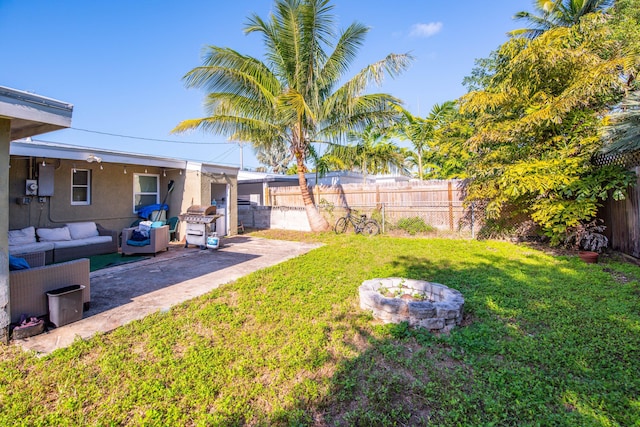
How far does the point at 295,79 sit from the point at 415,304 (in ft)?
27.8

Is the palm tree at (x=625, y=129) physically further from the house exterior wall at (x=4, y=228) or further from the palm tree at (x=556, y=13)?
the house exterior wall at (x=4, y=228)

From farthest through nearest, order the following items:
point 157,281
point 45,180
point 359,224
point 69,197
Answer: point 359,224 < point 69,197 < point 45,180 < point 157,281

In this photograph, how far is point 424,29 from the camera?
416 inches

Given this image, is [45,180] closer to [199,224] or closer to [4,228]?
[199,224]

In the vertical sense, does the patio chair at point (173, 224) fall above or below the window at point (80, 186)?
below

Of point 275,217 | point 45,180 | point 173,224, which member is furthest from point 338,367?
point 275,217

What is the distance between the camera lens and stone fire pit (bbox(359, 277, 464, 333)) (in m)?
3.42

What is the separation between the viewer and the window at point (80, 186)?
7.94m

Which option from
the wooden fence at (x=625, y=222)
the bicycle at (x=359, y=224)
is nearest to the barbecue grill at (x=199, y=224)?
the bicycle at (x=359, y=224)

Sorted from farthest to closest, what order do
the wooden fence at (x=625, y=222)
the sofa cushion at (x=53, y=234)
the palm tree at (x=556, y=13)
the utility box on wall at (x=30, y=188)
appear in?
1. the palm tree at (x=556, y=13)
2. the utility box on wall at (x=30, y=188)
3. the sofa cushion at (x=53, y=234)
4. the wooden fence at (x=625, y=222)

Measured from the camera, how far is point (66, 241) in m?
6.79

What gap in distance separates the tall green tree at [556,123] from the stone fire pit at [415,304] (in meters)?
4.12

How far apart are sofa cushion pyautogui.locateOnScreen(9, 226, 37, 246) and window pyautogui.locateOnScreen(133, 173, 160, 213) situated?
108 inches

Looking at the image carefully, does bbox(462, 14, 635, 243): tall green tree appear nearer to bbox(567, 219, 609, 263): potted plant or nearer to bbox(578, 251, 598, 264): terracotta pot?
bbox(567, 219, 609, 263): potted plant
